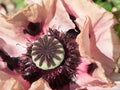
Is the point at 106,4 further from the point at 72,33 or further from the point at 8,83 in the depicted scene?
the point at 8,83

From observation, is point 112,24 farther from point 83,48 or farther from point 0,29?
point 0,29

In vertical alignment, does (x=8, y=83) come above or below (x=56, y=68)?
above

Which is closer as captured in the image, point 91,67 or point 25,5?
point 91,67

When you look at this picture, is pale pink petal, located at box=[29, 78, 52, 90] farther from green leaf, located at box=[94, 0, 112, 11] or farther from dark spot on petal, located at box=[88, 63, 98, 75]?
green leaf, located at box=[94, 0, 112, 11]

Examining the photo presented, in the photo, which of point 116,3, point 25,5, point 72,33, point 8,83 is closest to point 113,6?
point 116,3

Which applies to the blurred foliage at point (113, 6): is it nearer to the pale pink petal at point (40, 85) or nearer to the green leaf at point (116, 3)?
the green leaf at point (116, 3)

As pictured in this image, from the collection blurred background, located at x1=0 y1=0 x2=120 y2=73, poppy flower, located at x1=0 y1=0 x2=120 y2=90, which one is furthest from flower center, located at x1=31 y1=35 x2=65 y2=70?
blurred background, located at x1=0 y1=0 x2=120 y2=73

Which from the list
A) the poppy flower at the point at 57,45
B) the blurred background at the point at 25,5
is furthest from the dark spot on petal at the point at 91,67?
the blurred background at the point at 25,5
